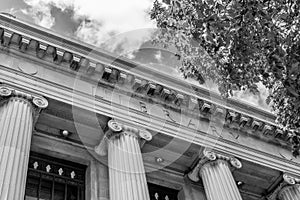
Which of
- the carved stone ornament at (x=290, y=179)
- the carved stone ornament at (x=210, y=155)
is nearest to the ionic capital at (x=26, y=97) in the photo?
the carved stone ornament at (x=210, y=155)

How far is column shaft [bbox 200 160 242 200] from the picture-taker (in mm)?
16461

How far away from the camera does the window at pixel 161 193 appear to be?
17844 millimetres

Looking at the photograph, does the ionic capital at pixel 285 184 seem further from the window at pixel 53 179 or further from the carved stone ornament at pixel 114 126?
the window at pixel 53 179

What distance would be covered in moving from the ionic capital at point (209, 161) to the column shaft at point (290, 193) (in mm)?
2594

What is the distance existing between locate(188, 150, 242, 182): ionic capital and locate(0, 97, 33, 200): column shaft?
7.19m

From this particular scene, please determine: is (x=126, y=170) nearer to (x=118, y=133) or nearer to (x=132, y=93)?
(x=118, y=133)

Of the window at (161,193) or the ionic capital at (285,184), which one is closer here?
the window at (161,193)

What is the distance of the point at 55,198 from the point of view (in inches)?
604

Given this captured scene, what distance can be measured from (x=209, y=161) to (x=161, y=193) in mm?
2372

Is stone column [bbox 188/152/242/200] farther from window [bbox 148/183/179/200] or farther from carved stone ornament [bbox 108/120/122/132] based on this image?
carved stone ornament [bbox 108/120/122/132]

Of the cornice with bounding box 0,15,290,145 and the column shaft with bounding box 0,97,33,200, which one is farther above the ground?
the cornice with bounding box 0,15,290,145

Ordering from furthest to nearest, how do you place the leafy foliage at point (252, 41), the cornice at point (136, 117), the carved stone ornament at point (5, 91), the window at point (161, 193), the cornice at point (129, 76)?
the window at point (161, 193) < the cornice at point (129, 76) < the cornice at point (136, 117) < the carved stone ornament at point (5, 91) < the leafy foliage at point (252, 41)

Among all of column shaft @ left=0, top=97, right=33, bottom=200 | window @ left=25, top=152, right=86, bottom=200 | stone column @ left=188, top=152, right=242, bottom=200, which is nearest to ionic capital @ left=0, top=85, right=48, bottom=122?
column shaft @ left=0, top=97, right=33, bottom=200

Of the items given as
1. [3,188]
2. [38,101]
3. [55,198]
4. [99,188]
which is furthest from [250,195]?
[3,188]
